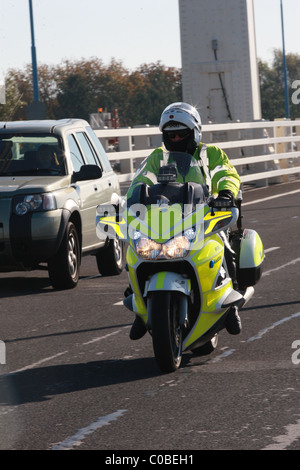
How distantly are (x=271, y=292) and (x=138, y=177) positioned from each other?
3.63 metres

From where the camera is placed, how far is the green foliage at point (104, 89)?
330ft

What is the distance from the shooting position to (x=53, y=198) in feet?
37.8

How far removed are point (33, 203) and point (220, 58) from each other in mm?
31869

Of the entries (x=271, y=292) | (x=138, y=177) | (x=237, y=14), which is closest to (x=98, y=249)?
(x=271, y=292)

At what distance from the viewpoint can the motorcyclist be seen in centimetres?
750

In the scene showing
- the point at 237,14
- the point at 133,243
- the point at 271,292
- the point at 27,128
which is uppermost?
the point at 237,14

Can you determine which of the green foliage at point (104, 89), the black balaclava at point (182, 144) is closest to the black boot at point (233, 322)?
the black balaclava at point (182, 144)

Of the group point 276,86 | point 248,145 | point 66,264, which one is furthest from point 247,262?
point 276,86

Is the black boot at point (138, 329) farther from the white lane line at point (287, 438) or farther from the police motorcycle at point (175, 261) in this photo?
the white lane line at point (287, 438)

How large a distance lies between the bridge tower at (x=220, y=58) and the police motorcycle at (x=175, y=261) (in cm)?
3489

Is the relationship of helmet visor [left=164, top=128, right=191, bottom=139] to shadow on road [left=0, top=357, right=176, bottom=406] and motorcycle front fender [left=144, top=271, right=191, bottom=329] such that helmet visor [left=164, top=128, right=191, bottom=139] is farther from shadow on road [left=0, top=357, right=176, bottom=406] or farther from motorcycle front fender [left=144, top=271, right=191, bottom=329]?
shadow on road [left=0, top=357, right=176, bottom=406]

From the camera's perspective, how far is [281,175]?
103ft
